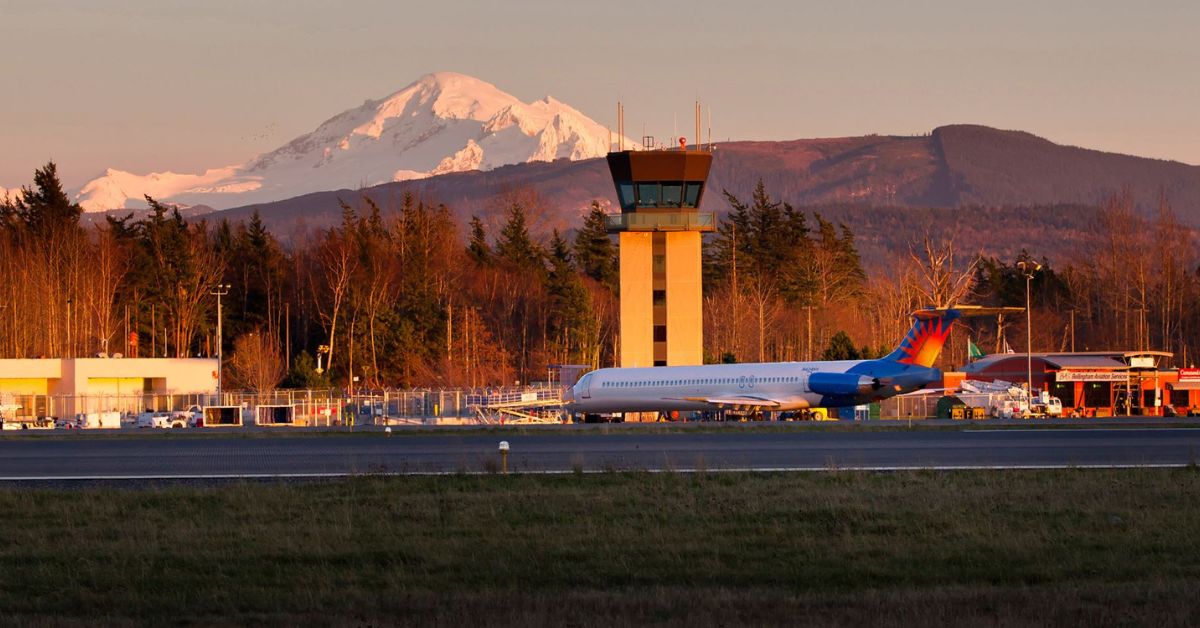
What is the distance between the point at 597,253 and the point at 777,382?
6474 centimetres

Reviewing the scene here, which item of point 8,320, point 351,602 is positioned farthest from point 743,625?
point 8,320

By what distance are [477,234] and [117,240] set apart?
105 feet

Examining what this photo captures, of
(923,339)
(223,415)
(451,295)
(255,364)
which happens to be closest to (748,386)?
(923,339)

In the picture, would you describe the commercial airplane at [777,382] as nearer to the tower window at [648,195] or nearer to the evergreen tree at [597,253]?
the tower window at [648,195]

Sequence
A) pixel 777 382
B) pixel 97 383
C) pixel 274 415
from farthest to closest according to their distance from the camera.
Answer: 1. pixel 97 383
2. pixel 274 415
3. pixel 777 382

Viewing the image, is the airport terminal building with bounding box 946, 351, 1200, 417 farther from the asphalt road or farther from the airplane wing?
the asphalt road

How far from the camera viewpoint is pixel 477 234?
122562mm

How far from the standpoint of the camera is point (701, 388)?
185ft

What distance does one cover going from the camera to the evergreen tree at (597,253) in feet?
384

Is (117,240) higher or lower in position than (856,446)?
higher

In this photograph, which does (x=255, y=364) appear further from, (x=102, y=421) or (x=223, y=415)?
(x=102, y=421)

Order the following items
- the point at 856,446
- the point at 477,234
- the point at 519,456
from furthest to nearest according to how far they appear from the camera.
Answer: the point at 477,234
the point at 856,446
the point at 519,456

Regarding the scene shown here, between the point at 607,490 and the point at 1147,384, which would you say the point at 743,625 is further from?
Result: the point at 1147,384

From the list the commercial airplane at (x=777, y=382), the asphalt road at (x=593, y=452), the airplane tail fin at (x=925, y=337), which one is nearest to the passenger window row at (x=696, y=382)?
the commercial airplane at (x=777, y=382)
